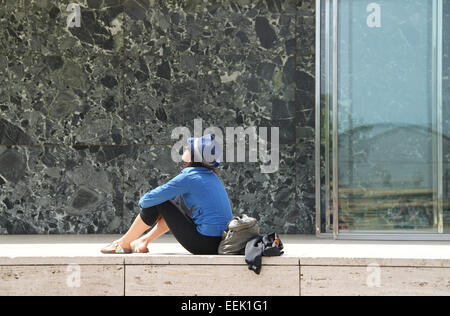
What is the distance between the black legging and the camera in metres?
5.65

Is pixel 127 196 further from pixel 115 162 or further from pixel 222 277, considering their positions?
pixel 222 277

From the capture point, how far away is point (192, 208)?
5.74 meters

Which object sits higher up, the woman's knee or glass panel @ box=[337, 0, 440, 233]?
glass panel @ box=[337, 0, 440, 233]

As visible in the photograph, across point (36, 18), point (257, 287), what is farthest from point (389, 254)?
point (36, 18)

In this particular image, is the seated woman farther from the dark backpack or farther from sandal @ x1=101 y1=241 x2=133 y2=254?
the dark backpack

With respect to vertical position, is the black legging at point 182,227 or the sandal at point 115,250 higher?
the black legging at point 182,227

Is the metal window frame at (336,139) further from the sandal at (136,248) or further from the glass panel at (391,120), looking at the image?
the sandal at (136,248)

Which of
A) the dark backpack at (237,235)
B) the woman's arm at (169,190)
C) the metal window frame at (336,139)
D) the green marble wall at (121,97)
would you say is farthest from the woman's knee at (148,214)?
the green marble wall at (121,97)

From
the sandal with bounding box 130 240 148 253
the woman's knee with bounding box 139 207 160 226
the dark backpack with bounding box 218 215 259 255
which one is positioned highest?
the woman's knee with bounding box 139 207 160 226

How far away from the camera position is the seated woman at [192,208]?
5625mm

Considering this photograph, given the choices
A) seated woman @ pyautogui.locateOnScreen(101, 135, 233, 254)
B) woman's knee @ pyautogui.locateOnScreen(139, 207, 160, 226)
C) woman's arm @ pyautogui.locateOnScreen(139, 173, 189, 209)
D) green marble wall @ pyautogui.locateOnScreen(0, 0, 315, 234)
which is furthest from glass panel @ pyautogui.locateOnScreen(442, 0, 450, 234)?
woman's knee @ pyautogui.locateOnScreen(139, 207, 160, 226)

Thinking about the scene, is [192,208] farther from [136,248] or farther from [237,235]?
[136,248]

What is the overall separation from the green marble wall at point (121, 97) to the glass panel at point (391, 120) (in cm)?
98

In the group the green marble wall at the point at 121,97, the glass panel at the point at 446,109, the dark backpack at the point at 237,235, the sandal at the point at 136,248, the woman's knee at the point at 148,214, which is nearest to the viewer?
the dark backpack at the point at 237,235
